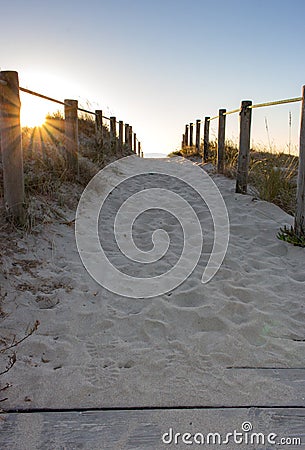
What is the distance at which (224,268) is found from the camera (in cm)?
304

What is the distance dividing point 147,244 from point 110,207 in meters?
1.20

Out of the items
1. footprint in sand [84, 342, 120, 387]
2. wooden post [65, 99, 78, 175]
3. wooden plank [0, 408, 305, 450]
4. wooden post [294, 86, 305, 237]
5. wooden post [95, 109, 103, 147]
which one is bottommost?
wooden plank [0, 408, 305, 450]

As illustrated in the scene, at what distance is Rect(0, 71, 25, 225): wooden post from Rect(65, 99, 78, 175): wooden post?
1.59 m

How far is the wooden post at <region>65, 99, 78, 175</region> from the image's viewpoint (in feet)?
15.0

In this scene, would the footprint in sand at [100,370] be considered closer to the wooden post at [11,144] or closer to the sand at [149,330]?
the sand at [149,330]

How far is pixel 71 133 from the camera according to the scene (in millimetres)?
4633

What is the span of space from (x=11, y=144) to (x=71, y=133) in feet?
5.81

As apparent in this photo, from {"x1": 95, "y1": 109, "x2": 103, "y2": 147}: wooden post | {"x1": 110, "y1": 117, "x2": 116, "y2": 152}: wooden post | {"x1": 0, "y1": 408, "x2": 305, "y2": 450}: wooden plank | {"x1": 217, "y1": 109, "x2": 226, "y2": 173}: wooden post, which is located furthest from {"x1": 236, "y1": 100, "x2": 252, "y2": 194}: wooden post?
{"x1": 110, "y1": 117, "x2": 116, "y2": 152}: wooden post

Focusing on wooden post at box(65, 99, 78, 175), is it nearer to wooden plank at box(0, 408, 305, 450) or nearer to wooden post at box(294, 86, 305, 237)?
wooden post at box(294, 86, 305, 237)

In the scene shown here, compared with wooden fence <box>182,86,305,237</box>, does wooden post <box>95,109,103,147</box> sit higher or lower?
higher

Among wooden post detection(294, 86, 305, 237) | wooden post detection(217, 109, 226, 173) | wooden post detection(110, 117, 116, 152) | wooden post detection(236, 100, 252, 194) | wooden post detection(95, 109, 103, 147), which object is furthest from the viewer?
wooden post detection(110, 117, 116, 152)

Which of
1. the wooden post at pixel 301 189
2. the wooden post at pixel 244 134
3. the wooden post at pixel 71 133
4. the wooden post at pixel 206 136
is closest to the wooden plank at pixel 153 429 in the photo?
the wooden post at pixel 301 189

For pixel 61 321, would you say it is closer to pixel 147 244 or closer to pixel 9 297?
pixel 9 297

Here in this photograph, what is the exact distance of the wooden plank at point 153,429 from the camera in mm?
1424
